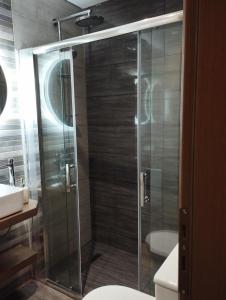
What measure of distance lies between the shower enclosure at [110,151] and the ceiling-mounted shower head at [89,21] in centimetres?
24

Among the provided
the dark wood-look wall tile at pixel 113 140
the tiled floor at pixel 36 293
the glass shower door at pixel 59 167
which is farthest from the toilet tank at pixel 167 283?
the dark wood-look wall tile at pixel 113 140

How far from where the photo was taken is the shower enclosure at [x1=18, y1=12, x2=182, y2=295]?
1.98 metres

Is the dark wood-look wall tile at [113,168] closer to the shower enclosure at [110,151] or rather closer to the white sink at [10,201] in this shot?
the shower enclosure at [110,151]

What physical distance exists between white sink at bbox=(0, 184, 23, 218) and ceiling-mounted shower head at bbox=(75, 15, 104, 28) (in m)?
1.70

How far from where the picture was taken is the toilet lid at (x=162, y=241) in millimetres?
2027

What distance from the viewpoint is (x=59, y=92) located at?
2174 mm

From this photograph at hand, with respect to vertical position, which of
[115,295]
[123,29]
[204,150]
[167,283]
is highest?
[123,29]

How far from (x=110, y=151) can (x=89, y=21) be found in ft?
4.44

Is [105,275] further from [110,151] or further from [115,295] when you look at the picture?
[110,151]

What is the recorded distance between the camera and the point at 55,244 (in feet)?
7.79

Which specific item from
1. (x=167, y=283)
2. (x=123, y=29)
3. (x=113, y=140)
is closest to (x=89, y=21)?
(x=123, y=29)

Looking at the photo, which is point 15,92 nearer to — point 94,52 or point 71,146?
point 71,146

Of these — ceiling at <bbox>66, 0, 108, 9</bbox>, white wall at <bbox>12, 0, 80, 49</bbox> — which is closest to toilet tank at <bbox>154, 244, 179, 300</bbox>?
white wall at <bbox>12, 0, 80, 49</bbox>

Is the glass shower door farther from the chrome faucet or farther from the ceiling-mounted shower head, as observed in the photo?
the ceiling-mounted shower head
